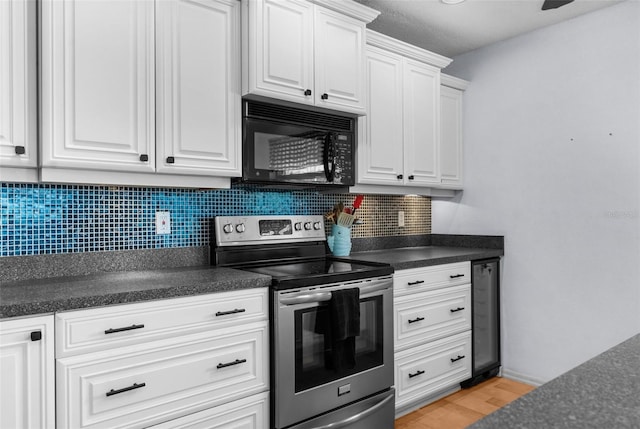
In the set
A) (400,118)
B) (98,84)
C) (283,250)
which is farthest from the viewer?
(400,118)

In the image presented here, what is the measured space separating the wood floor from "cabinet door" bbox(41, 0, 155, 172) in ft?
6.91

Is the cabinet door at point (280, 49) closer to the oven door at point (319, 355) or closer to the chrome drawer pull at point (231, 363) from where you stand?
the oven door at point (319, 355)

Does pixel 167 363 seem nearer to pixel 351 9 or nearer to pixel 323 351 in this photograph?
pixel 323 351

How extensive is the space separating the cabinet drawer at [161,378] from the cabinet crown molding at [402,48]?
6.33 ft

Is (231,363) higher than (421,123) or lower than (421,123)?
lower

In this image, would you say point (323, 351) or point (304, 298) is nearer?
point (304, 298)

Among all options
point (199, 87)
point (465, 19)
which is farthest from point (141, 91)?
point (465, 19)

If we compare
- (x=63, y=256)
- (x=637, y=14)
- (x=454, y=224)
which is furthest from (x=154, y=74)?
(x=637, y=14)

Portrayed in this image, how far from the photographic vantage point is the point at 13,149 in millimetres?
1631

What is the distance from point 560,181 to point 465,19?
1297mm

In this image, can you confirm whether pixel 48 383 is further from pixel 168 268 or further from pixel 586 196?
pixel 586 196

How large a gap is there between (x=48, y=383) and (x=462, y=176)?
309cm

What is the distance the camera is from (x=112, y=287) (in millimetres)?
1678

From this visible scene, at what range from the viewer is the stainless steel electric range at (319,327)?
6.48ft
